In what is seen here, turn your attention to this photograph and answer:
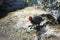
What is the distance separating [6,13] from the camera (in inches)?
356

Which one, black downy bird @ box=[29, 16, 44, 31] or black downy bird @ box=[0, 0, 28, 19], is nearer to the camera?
black downy bird @ box=[29, 16, 44, 31]

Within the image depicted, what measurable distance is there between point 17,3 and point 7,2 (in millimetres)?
588

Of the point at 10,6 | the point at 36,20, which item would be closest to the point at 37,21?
the point at 36,20

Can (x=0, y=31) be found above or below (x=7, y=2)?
below

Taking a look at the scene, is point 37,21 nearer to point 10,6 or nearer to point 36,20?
point 36,20

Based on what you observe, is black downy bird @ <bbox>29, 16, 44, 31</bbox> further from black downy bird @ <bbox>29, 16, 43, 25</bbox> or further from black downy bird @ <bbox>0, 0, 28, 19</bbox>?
black downy bird @ <bbox>0, 0, 28, 19</bbox>

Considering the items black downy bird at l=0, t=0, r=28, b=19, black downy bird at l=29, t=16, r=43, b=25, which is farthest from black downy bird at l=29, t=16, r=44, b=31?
black downy bird at l=0, t=0, r=28, b=19

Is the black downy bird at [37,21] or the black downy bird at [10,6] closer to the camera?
the black downy bird at [37,21]

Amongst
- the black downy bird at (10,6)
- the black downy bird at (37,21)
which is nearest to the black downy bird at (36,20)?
the black downy bird at (37,21)

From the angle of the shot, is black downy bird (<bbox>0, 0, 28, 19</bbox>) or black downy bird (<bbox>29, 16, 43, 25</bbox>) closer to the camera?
black downy bird (<bbox>29, 16, 43, 25</bbox>)

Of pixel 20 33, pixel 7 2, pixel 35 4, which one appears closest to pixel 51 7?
pixel 35 4

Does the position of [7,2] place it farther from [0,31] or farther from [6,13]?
[0,31]

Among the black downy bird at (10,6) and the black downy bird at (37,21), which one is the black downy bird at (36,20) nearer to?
the black downy bird at (37,21)

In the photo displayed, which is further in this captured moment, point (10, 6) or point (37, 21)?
point (10, 6)
